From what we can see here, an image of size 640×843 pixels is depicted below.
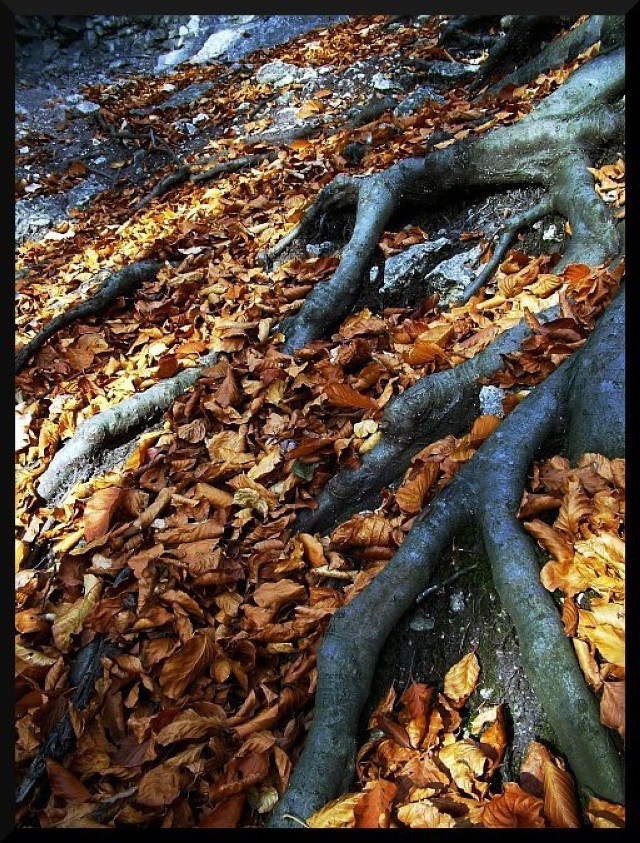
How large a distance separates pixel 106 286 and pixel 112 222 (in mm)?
2763

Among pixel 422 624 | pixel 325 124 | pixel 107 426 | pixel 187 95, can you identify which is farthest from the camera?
pixel 187 95

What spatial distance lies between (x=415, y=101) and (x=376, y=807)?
6.81m

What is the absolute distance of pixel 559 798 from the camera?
1648 millimetres

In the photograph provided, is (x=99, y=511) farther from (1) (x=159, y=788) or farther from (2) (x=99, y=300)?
(2) (x=99, y=300)

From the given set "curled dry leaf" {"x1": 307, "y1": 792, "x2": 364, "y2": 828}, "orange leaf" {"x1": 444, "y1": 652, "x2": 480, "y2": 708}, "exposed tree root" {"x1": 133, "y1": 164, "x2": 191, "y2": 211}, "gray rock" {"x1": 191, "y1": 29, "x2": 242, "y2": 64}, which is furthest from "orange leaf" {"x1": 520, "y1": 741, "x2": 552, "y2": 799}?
"gray rock" {"x1": 191, "y1": 29, "x2": 242, "y2": 64}

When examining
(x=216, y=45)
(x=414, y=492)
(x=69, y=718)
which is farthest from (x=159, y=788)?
(x=216, y=45)

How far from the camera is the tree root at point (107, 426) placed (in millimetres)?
3521

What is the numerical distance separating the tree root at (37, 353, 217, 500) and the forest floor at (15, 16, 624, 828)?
6 centimetres

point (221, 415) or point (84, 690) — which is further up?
point (221, 415)

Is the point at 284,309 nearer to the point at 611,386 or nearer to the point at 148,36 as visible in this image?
the point at 611,386

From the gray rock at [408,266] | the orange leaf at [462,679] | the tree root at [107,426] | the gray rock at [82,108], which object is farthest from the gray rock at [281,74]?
the orange leaf at [462,679]

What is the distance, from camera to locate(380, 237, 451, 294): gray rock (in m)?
4.11

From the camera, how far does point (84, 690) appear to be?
235cm

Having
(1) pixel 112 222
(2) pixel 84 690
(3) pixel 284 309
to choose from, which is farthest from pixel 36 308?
(2) pixel 84 690
